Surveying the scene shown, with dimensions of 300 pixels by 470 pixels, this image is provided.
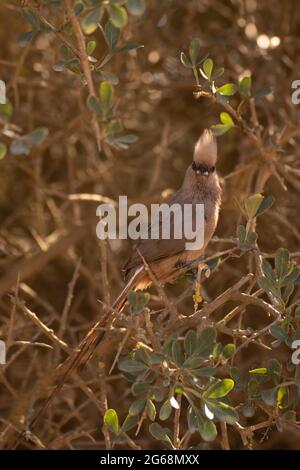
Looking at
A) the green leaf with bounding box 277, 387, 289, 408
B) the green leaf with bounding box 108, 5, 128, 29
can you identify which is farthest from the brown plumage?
the green leaf with bounding box 108, 5, 128, 29

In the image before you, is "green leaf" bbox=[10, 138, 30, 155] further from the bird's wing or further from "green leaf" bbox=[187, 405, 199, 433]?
the bird's wing

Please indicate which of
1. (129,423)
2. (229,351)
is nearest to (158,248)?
(229,351)

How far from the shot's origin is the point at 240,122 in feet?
12.5

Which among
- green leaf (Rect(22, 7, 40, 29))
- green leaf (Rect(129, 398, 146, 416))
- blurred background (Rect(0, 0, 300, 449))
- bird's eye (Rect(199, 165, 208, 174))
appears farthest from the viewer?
blurred background (Rect(0, 0, 300, 449))

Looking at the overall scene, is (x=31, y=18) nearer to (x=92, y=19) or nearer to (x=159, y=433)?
(x=92, y=19)

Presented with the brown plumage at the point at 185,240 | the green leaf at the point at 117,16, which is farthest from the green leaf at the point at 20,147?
the brown plumage at the point at 185,240

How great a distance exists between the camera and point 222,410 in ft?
8.80

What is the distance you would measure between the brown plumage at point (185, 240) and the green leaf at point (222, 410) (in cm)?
143

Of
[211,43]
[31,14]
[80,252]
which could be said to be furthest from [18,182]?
[31,14]

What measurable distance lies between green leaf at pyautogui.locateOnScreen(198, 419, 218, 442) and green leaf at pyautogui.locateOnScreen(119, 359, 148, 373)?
0.27m

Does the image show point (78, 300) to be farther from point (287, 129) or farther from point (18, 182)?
point (287, 129)

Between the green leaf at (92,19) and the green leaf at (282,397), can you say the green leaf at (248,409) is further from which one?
the green leaf at (92,19)

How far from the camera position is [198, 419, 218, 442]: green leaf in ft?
8.59

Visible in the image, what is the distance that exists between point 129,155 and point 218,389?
3.61 meters
